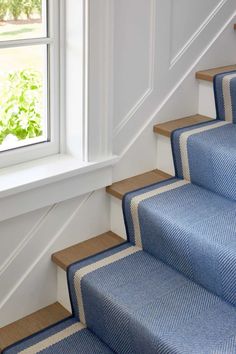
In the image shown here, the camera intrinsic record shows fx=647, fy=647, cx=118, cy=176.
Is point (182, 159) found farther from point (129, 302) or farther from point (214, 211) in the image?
point (129, 302)

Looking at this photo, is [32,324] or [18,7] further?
[32,324]

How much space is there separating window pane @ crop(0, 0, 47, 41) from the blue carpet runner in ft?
2.10

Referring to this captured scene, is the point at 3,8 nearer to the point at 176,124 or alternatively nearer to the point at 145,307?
the point at 176,124

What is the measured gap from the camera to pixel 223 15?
102 inches

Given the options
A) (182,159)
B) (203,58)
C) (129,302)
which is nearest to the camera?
(129,302)

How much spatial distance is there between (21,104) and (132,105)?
0.41 meters

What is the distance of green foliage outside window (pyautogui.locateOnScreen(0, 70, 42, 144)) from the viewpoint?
2143mm

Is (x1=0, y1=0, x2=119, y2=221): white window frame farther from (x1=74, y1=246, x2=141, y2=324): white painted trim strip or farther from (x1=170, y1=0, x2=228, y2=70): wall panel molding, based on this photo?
(x1=170, y1=0, x2=228, y2=70): wall panel molding

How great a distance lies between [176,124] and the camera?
8.16ft

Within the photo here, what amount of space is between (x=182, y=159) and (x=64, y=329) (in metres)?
0.74

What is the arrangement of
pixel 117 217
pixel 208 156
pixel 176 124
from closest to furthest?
pixel 208 156 → pixel 117 217 → pixel 176 124

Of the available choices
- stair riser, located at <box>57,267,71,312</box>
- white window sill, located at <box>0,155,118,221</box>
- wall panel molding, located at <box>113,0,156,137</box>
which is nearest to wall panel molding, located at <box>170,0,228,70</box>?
wall panel molding, located at <box>113,0,156,137</box>

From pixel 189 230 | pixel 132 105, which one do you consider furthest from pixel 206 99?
pixel 189 230

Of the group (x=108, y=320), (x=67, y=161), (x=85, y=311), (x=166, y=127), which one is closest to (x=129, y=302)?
(x=108, y=320)
